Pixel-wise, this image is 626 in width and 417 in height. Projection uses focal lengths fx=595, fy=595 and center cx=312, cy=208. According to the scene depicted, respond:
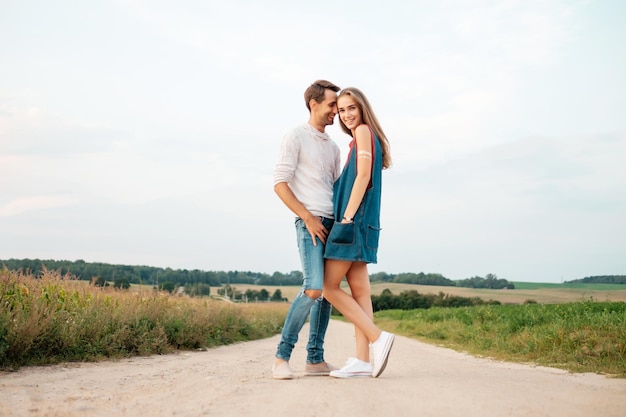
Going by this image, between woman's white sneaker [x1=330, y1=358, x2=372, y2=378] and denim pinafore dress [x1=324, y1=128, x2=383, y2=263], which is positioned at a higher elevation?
denim pinafore dress [x1=324, y1=128, x2=383, y2=263]

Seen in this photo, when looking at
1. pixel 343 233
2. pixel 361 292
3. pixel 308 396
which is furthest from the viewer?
pixel 361 292

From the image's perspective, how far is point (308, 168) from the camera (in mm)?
5227

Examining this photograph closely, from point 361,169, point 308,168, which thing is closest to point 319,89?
point 308,168

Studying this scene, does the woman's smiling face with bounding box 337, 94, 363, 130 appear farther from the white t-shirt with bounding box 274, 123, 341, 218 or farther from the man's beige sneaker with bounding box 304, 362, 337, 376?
the man's beige sneaker with bounding box 304, 362, 337, 376

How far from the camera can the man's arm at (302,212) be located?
16.3 feet

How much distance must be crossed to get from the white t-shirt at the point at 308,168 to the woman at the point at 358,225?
0.12 m

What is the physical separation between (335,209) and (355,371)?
1.41 meters

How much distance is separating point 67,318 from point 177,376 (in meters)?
2.82

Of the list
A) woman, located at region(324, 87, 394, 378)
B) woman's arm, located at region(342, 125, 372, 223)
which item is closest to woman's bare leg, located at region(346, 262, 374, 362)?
woman, located at region(324, 87, 394, 378)

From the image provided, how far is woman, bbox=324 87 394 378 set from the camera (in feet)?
16.1

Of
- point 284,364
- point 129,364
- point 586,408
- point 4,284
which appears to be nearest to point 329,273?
point 284,364

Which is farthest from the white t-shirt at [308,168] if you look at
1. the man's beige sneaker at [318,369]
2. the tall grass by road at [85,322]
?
the tall grass by road at [85,322]

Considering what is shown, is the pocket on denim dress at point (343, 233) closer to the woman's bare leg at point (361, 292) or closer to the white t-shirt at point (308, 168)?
the white t-shirt at point (308, 168)

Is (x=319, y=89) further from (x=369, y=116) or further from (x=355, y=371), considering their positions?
(x=355, y=371)
